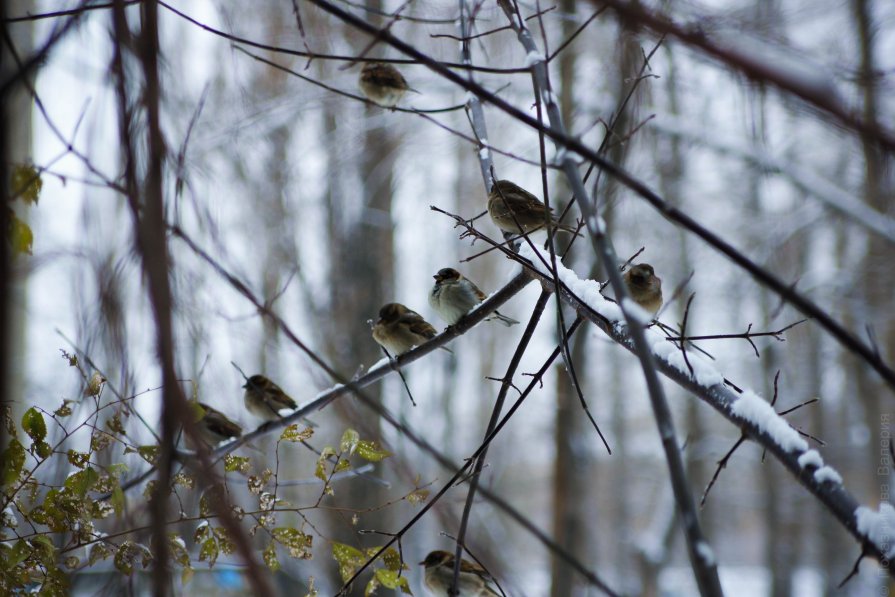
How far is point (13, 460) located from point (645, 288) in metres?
2.41

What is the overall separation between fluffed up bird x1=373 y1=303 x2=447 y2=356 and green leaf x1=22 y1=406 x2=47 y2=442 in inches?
55.5

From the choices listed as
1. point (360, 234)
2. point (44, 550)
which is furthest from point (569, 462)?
point (44, 550)

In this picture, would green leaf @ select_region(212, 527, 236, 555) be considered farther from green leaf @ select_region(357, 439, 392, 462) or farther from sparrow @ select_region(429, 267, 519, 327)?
sparrow @ select_region(429, 267, 519, 327)

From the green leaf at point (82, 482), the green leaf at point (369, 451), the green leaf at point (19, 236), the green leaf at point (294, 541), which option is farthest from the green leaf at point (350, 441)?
the green leaf at point (19, 236)

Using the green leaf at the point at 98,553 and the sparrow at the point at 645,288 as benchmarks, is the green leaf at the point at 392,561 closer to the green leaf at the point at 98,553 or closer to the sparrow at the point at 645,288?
the green leaf at the point at 98,553

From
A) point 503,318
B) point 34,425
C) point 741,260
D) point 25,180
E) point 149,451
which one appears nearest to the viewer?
point 741,260

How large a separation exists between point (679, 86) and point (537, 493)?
18.6 metres

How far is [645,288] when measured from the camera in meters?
3.15

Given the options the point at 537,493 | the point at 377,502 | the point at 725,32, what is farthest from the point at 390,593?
the point at 537,493

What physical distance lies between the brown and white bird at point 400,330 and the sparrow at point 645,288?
0.89 m

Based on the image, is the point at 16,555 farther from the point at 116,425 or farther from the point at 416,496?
the point at 416,496

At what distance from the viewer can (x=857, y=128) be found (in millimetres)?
706

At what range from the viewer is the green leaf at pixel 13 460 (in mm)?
1651

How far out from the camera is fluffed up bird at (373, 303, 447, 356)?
120 inches
